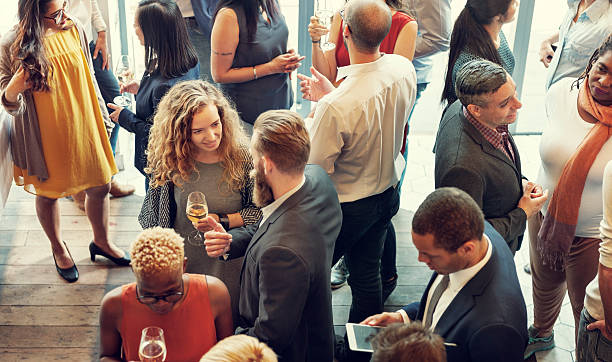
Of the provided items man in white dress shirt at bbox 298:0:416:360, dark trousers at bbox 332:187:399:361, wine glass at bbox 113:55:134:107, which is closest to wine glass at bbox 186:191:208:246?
man in white dress shirt at bbox 298:0:416:360

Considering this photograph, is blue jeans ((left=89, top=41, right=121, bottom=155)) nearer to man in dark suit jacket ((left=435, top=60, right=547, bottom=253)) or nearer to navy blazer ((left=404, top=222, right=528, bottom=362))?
man in dark suit jacket ((left=435, top=60, right=547, bottom=253))

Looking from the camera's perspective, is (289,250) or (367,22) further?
(367,22)

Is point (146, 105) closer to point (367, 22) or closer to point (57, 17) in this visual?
point (57, 17)

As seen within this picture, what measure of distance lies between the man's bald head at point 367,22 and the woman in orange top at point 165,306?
4.27ft

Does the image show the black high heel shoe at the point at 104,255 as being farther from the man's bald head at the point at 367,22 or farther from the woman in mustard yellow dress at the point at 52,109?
the man's bald head at the point at 367,22

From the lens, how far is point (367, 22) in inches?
111

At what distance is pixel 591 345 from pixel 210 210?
163 centimetres

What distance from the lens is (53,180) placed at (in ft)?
11.5

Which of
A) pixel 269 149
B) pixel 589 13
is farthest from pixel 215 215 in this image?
pixel 589 13

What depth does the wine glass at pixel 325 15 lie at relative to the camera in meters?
3.45

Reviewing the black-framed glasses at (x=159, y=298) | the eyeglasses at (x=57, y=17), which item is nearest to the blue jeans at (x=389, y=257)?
the black-framed glasses at (x=159, y=298)

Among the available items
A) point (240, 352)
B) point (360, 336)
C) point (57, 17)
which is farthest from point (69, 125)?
point (240, 352)

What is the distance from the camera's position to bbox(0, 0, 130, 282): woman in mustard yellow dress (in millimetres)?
3180

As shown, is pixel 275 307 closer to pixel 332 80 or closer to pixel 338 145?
pixel 338 145
